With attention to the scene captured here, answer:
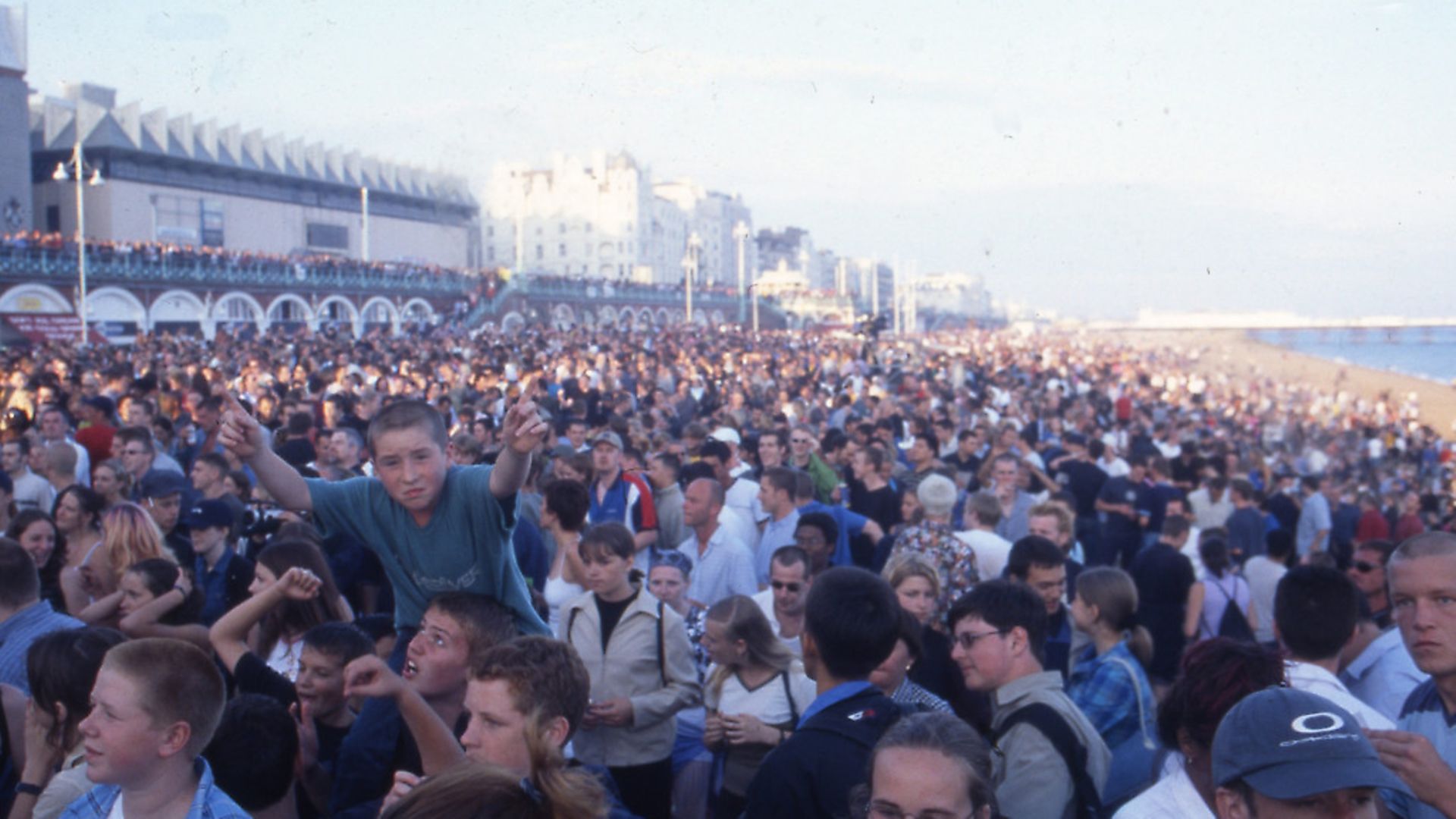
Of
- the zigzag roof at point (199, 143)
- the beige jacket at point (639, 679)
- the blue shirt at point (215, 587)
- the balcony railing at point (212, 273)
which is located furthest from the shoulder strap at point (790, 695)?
the zigzag roof at point (199, 143)

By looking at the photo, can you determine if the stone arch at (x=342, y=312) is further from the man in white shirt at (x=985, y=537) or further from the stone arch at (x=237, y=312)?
the man in white shirt at (x=985, y=537)

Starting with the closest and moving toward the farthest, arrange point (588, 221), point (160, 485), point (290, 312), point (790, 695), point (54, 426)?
point (790, 695) → point (160, 485) → point (54, 426) → point (290, 312) → point (588, 221)

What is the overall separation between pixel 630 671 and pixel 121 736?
202 cm

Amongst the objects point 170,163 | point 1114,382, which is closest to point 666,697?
point 1114,382

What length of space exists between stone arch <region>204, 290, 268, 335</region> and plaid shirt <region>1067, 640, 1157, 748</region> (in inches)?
1433

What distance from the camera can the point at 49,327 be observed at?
29328mm

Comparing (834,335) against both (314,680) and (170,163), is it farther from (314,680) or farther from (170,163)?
(314,680)

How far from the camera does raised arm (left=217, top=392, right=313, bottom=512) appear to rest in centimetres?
334

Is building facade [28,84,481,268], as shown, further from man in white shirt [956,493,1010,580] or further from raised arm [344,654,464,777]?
raised arm [344,654,464,777]

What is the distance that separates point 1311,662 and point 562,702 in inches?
109

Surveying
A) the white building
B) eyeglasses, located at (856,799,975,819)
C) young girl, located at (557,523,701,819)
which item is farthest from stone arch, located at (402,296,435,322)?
eyeglasses, located at (856,799,975,819)

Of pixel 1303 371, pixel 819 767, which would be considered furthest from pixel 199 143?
pixel 1303 371

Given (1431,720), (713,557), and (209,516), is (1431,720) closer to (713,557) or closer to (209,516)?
(713,557)

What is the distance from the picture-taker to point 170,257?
3512 cm
